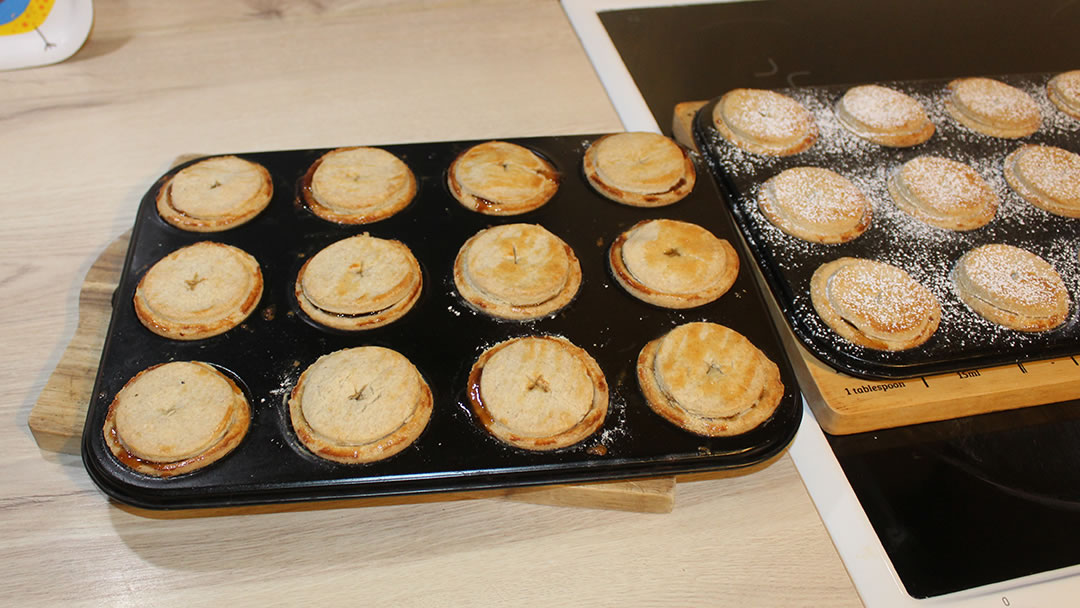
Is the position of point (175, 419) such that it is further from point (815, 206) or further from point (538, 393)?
point (815, 206)

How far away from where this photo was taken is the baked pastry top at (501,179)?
1.25 m

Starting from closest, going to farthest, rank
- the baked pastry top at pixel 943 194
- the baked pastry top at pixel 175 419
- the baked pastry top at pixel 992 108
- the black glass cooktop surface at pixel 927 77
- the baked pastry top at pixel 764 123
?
the baked pastry top at pixel 175 419 → the black glass cooktop surface at pixel 927 77 → the baked pastry top at pixel 943 194 → the baked pastry top at pixel 764 123 → the baked pastry top at pixel 992 108

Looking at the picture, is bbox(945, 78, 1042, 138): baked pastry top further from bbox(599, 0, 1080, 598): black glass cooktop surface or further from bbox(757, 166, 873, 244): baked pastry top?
bbox(757, 166, 873, 244): baked pastry top

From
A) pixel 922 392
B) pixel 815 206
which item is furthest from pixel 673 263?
pixel 922 392

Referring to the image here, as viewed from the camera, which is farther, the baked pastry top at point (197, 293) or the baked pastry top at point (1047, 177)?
the baked pastry top at point (1047, 177)

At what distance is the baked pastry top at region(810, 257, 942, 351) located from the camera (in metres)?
1.13

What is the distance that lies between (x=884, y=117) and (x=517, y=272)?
0.95m

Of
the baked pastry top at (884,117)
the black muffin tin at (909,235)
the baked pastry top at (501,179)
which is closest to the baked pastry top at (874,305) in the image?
the black muffin tin at (909,235)

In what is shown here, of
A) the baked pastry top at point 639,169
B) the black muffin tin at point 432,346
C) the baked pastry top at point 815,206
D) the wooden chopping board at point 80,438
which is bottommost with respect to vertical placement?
the wooden chopping board at point 80,438

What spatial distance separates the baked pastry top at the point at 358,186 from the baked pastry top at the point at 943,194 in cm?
97

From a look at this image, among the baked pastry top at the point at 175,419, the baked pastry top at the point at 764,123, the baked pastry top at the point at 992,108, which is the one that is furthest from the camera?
the baked pastry top at the point at 992,108

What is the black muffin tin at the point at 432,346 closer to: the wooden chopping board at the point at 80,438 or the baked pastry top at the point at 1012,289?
the wooden chopping board at the point at 80,438

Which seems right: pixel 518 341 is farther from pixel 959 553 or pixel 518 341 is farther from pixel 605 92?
pixel 605 92

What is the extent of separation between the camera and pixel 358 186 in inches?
48.7
